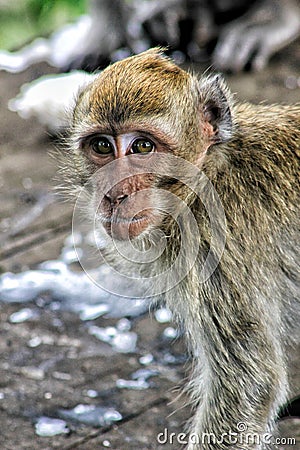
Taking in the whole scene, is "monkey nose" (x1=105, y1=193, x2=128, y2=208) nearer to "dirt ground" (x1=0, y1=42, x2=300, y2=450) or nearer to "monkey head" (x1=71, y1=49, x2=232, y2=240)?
"monkey head" (x1=71, y1=49, x2=232, y2=240)

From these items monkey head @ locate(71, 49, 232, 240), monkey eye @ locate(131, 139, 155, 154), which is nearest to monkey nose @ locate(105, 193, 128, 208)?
monkey head @ locate(71, 49, 232, 240)

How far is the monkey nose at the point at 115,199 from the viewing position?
3.65 m

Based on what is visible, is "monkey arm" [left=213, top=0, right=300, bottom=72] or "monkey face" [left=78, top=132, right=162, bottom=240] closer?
"monkey face" [left=78, top=132, right=162, bottom=240]

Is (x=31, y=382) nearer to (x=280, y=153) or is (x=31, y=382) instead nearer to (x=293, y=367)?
(x=293, y=367)

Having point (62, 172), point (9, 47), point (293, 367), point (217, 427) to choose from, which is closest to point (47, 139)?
point (9, 47)

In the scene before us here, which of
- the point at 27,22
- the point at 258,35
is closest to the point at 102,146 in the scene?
the point at 258,35

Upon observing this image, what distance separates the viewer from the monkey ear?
12.1 feet

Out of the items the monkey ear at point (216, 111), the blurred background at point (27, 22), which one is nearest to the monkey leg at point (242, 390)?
the monkey ear at point (216, 111)

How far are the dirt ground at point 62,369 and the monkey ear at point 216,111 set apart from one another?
1.43 metres

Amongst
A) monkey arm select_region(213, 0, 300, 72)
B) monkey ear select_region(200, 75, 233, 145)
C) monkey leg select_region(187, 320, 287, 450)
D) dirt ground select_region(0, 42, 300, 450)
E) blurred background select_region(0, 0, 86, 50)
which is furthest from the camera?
blurred background select_region(0, 0, 86, 50)

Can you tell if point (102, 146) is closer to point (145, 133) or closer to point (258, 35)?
point (145, 133)

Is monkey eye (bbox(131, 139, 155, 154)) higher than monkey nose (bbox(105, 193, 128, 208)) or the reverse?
higher

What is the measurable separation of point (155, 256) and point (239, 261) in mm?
387

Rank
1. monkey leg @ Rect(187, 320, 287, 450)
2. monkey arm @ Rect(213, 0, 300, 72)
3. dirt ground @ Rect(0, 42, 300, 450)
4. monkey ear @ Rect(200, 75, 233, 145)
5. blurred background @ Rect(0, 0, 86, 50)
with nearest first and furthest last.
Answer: monkey leg @ Rect(187, 320, 287, 450)
monkey ear @ Rect(200, 75, 233, 145)
dirt ground @ Rect(0, 42, 300, 450)
monkey arm @ Rect(213, 0, 300, 72)
blurred background @ Rect(0, 0, 86, 50)
